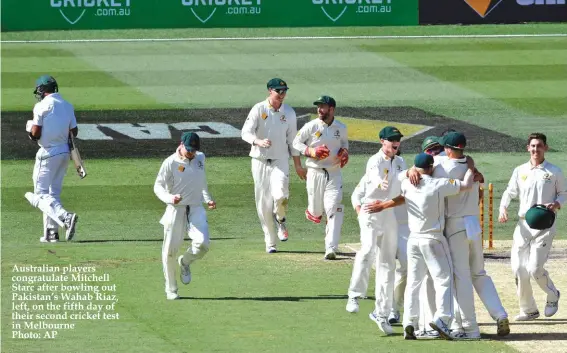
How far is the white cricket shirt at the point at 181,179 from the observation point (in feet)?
43.1

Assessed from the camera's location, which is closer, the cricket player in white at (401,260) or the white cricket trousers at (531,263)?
the cricket player in white at (401,260)

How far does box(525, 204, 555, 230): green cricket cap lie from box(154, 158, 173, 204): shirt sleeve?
139 inches

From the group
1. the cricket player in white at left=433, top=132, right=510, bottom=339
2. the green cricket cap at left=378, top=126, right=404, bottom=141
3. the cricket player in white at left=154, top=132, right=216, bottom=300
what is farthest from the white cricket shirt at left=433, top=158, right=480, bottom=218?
the cricket player in white at left=154, top=132, right=216, bottom=300

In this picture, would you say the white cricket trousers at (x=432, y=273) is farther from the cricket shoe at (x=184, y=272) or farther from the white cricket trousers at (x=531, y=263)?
the cricket shoe at (x=184, y=272)

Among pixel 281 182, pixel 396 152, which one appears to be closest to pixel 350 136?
pixel 281 182

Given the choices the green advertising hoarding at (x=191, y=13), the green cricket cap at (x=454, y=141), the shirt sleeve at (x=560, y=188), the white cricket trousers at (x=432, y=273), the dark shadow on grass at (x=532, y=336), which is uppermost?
the green advertising hoarding at (x=191, y=13)

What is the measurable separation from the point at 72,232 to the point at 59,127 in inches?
52.9

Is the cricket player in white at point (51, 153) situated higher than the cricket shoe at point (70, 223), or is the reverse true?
the cricket player in white at point (51, 153)

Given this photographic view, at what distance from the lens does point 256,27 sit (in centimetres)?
3334

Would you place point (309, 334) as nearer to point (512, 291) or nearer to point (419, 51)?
point (512, 291)

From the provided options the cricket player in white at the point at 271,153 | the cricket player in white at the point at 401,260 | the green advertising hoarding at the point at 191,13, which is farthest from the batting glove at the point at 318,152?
the green advertising hoarding at the point at 191,13

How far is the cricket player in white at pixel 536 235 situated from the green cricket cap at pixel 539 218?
143mm

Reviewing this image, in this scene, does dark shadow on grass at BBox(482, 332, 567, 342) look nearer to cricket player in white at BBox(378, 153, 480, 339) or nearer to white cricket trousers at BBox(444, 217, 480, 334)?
white cricket trousers at BBox(444, 217, 480, 334)

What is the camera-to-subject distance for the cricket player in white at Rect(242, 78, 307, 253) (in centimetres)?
1580
